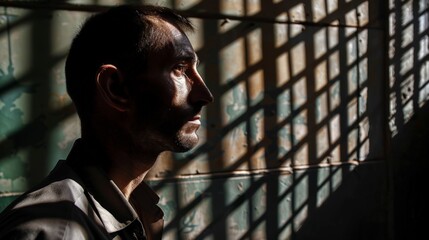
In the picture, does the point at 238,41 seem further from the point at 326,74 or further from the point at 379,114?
the point at 379,114

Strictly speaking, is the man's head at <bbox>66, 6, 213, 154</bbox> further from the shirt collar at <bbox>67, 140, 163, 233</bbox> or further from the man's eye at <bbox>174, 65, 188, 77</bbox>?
the shirt collar at <bbox>67, 140, 163, 233</bbox>

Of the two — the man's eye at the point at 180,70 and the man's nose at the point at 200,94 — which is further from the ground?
the man's eye at the point at 180,70

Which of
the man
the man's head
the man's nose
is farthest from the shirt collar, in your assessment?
the man's nose

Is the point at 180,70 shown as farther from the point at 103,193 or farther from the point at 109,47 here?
the point at 103,193

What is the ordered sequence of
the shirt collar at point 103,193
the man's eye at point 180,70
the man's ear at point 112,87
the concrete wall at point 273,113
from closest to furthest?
the shirt collar at point 103,193, the man's ear at point 112,87, the man's eye at point 180,70, the concrete wall at point 273,113

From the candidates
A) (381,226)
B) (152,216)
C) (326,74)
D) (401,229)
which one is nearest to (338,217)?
(381,226)

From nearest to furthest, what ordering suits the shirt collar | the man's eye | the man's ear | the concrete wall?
the shirt collar
the man's ear
the man's eye
the concrete wall

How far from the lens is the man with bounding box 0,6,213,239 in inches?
48.3

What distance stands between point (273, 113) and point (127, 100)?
8.07 feet

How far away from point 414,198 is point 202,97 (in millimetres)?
3859

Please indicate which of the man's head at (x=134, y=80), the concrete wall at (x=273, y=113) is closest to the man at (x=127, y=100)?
the man's head at (x=134, y=80)

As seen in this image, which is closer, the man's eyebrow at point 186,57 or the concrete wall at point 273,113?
the man's eyebrow at point 186,57

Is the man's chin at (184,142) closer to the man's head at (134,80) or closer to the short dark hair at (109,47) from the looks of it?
the man's head at (134,80)

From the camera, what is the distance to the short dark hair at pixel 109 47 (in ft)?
4.29
